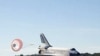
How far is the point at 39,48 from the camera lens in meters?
120

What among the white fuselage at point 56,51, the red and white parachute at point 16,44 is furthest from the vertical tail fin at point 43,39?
the red and white parachute at point 16,44

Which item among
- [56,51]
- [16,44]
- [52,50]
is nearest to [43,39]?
[52,50]

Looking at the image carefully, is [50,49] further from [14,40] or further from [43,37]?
[14,40]

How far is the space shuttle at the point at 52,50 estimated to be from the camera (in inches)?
4213

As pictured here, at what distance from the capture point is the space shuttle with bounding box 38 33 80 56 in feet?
351

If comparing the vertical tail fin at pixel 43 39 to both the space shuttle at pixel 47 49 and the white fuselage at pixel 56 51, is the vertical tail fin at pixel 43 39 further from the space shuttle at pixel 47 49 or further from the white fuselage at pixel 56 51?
the white fuselage at pixel 56 51

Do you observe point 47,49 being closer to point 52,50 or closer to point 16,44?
point 52,50

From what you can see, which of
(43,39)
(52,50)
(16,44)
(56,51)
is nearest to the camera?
(16,44)

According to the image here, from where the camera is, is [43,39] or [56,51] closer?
[56,51]

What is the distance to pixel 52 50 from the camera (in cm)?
11350

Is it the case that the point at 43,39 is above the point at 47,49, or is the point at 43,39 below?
above

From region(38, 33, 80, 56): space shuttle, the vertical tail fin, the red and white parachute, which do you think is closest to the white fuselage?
region(38, 33, 80, 56): space shuttle

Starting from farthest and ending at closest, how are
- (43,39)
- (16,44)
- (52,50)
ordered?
1. (43,39)
2. (52,50)
3. (16,44)

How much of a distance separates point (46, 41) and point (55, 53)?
59.1 ft
